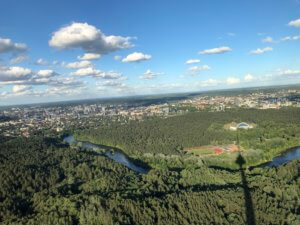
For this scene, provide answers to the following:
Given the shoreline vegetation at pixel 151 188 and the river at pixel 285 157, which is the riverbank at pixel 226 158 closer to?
the shoreline vegetation at pixel 151 188

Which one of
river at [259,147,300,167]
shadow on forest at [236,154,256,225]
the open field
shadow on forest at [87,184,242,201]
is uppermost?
shadow on forest at [87,184,242,201]

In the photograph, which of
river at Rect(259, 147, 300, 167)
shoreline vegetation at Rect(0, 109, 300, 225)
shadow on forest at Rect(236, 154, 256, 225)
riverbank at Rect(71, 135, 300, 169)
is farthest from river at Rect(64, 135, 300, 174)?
shadow on forest at Rect(236, 154, 256, 225)

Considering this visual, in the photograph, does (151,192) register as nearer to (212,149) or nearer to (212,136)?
(212,149)

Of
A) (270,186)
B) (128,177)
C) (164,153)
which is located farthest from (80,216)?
(164,153)

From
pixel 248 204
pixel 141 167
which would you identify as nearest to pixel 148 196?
pixel 248 204

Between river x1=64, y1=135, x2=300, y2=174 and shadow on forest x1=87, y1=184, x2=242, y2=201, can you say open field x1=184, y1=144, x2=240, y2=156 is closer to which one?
river x1=64, y1=135, x2=300, y2=174

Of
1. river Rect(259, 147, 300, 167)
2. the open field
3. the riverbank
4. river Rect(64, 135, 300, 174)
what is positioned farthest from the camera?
the open field

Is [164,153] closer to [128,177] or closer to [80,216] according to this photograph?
[128,177]

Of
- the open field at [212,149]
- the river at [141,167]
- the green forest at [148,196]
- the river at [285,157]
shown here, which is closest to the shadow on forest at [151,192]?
the green forest at [148,196]
